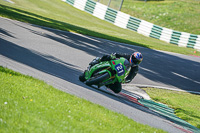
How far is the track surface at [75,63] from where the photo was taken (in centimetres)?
821

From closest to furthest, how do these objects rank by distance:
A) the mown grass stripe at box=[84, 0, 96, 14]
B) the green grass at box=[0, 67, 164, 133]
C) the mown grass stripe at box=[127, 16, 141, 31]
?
1. the green grass at box=[0, 67, 164, 133]
2. the mown grass stripe at box=[127, 16, 141, 31]
3. the mown grass stripe at box=[84, 0, 96, 14]

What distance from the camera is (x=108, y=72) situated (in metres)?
8.59

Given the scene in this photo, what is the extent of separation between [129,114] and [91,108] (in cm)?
143

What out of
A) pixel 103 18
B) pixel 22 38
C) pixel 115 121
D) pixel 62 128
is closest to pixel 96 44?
pixel 22 38

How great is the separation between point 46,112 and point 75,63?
6883 mm

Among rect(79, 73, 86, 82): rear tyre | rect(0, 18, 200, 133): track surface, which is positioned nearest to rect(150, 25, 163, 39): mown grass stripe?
rect(0, 18, 200, 133): track surface

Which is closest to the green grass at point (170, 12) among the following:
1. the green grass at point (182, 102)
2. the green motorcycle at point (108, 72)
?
the green grass at point (182, 102)

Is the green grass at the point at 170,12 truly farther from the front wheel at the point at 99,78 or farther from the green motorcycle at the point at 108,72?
the front wheel at the point at 99,78

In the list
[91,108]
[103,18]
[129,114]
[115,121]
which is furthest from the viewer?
[103,18]

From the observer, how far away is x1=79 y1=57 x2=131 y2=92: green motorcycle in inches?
337

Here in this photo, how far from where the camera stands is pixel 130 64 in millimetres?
9055

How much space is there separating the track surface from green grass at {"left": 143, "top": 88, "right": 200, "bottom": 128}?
0.90 metres

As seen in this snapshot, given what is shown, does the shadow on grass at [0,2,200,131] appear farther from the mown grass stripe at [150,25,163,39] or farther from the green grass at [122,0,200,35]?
the green grass at [122,0,200,35]

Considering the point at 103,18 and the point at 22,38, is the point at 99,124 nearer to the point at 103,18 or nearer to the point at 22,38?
the point at 22,38
